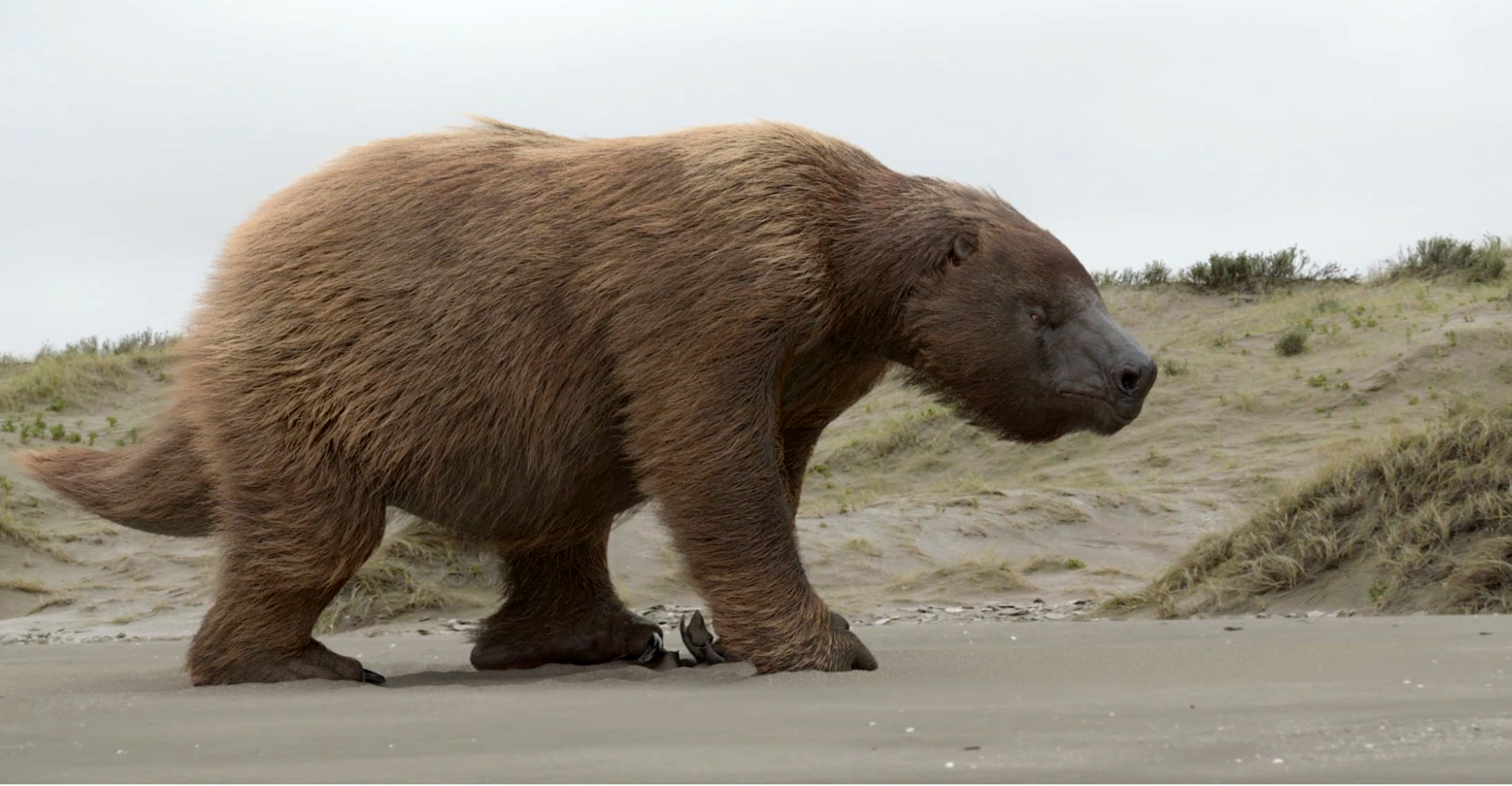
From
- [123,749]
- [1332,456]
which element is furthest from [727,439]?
[1332,456]

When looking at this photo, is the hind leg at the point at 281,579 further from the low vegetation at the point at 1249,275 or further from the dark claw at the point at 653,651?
the low vegetation at the point at 1249,275

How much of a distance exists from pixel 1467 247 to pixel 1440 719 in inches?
742

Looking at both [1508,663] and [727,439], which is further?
[727,439]

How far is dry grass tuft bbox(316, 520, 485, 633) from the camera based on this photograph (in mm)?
10039

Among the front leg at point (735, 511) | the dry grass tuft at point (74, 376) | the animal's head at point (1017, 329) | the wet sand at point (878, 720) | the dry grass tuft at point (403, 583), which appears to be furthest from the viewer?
the dry grass tuft at point (74, 376)

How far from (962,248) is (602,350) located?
1.32 m

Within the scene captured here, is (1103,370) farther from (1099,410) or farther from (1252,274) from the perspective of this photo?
(1252,274)

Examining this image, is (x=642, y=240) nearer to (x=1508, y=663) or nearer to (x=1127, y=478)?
(x=1508, y=663)

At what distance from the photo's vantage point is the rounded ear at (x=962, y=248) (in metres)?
5.96

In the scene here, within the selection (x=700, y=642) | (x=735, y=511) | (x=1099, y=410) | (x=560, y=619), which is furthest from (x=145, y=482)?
(x=1099, y=410)

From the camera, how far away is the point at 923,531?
40.0 feet

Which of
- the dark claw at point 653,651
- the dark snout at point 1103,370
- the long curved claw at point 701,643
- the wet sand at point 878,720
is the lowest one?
the dark claw at point 653,651

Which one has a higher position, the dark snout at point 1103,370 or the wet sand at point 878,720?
the dark snout at point 1103,370

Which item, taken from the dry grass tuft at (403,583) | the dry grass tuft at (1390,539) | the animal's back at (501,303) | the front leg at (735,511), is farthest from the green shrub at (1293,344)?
the front leg at (735,511)
